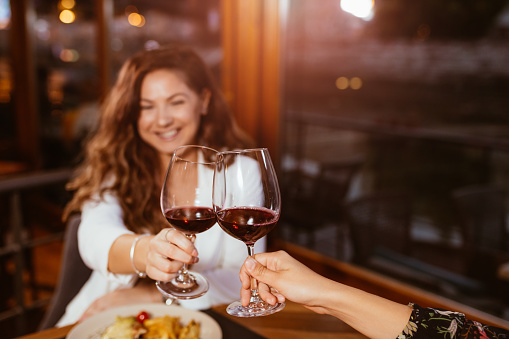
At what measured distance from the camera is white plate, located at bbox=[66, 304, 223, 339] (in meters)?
0.99

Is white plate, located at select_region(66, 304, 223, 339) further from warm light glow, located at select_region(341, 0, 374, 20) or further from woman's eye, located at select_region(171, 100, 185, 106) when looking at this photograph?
warm light glow, located at select_region(341, 0, 374, 20)

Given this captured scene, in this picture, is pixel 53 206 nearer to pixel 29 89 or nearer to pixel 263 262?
pixel 29 89

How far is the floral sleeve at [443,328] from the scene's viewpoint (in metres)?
0.86

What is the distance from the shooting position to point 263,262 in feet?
3.08

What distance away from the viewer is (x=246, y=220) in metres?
0.88

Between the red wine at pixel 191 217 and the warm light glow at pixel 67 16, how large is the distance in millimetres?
3812

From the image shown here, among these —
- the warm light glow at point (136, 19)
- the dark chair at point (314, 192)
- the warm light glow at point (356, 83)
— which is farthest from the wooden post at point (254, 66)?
the warm light glow at point (356, 83)

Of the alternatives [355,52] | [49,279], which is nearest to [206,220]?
[49,279]

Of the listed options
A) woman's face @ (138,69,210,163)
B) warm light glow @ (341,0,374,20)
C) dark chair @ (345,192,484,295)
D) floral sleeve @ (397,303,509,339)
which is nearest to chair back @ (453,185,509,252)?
dark chair @ (345,192,484,295)

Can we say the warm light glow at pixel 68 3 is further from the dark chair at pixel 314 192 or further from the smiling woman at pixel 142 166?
the smiling woman at pixel 142 166

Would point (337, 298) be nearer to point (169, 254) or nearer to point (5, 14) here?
point (169, 254)

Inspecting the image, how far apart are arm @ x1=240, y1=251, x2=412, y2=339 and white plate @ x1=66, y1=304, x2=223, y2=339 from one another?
0.20 m

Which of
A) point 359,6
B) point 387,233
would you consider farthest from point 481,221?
point 359,6

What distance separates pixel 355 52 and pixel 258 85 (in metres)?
16.6
